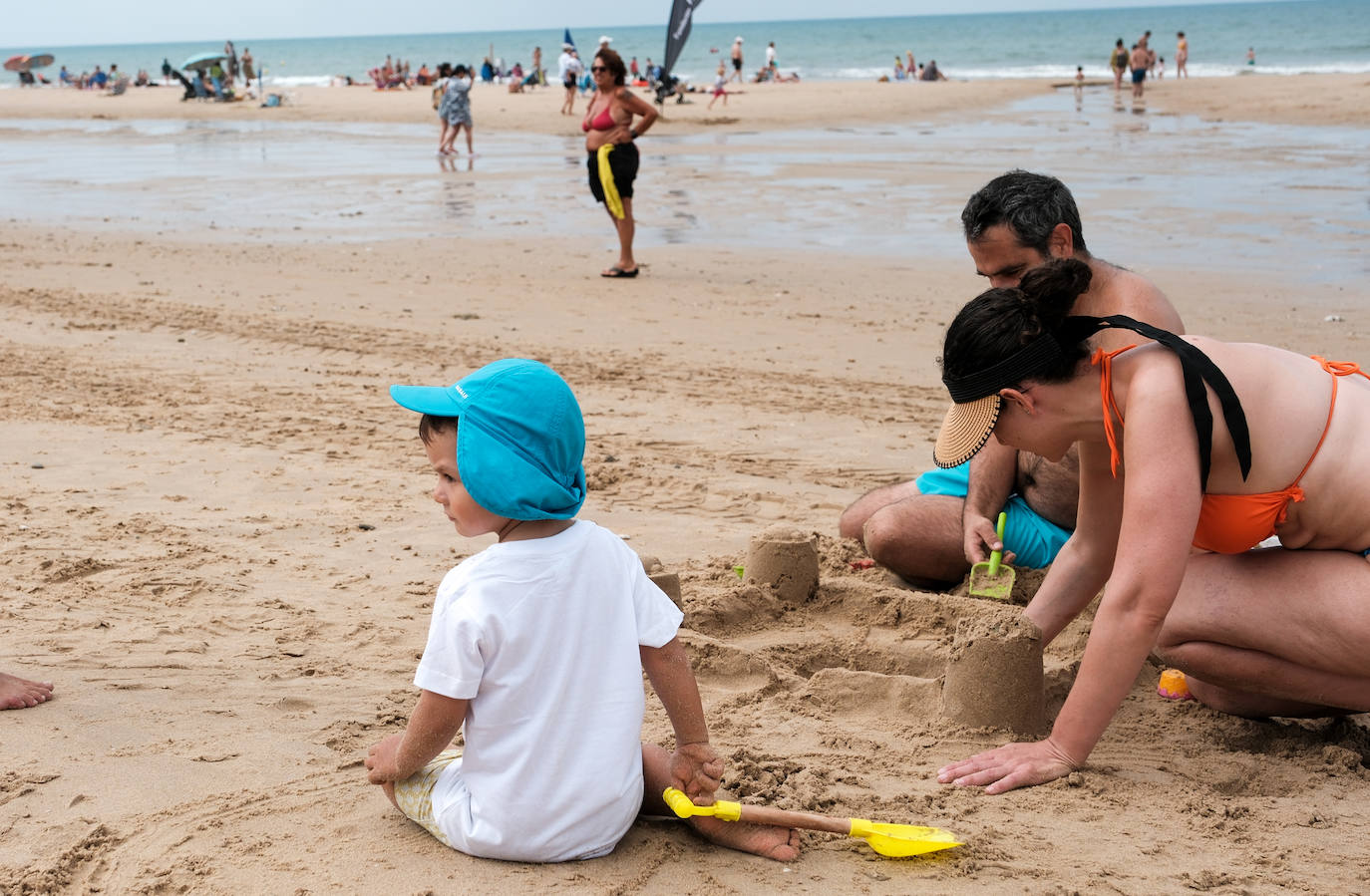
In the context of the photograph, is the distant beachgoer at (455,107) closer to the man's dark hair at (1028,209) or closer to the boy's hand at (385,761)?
the man's dark hair at (1028,209)

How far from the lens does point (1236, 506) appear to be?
9.00ft

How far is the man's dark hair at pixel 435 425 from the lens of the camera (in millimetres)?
2123

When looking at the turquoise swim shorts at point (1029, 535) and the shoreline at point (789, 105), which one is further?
the shoreline at point (789, 105)

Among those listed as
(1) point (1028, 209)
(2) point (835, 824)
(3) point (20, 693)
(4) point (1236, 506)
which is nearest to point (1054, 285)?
(4) point (1236, 506)

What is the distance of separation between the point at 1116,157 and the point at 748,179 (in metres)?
5.68

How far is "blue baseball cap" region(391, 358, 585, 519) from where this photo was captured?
2.04 m

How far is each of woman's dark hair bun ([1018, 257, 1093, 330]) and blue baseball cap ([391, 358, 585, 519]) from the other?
1063 millimetres

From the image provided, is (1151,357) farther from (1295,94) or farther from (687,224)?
(1295,94)

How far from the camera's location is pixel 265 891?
2.20 m

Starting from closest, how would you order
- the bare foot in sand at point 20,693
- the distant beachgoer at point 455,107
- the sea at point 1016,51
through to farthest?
the bare foot in sand at point 20,693 < the distant beachgoer at point 455,107 < the sea at point 1016,51

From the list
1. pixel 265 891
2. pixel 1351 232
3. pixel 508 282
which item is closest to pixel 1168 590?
pixel 265 891

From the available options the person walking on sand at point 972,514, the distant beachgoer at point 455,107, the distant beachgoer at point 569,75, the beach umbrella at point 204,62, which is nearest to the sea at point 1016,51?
the beach umbrella at point 204,62

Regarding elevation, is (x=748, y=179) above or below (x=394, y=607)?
above

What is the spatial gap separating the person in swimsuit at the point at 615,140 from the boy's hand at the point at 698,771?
712 centimetres
